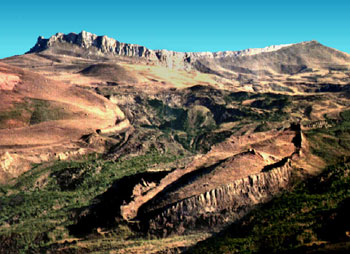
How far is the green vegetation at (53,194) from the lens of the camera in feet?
134

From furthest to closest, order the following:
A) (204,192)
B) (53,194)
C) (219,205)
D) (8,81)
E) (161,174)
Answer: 1. (8,81)
2. (53,194)
3. (161,174)
4. (204,192)
5. (219,205)

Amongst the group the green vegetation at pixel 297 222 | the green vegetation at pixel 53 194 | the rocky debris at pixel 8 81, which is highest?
the rocky debris at pixel 8 81

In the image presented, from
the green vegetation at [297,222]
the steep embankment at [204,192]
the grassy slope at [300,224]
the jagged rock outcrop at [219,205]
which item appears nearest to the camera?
the grassy slope at [300,224]

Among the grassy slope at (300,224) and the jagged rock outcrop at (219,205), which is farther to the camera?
the jagged rock outcrop at (219,205)

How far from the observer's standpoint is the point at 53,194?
51.1 metres

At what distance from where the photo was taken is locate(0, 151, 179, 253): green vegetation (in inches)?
1603

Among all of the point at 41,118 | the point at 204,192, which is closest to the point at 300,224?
the point at 204,192

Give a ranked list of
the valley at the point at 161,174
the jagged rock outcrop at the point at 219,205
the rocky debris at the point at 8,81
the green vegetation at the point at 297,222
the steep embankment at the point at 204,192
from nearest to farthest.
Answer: the green vegetation at the point at 297,222 < the valley at the point at 161,174 < the jagged rock outcrop at the point at 219,205 < the steep embankment at the point at 204,192 < the rocky debris at the point at 8,81

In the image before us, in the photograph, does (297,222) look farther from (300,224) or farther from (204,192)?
(204,192)

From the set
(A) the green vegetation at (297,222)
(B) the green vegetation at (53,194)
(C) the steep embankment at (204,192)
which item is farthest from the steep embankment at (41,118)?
(A) the green vegetation at (297,222)

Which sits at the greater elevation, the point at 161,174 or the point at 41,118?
the point at 41,118

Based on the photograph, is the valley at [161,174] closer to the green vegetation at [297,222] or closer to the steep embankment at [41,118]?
the green vegetation at [297,222]

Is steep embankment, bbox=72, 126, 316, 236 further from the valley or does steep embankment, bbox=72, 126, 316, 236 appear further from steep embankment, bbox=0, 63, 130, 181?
steep embankment, bbox=0, 63, 130, 181

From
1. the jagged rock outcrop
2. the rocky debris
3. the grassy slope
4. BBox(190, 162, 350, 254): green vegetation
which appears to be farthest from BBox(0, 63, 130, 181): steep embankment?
BBox(190, 162, 350, 254): green vegetation
